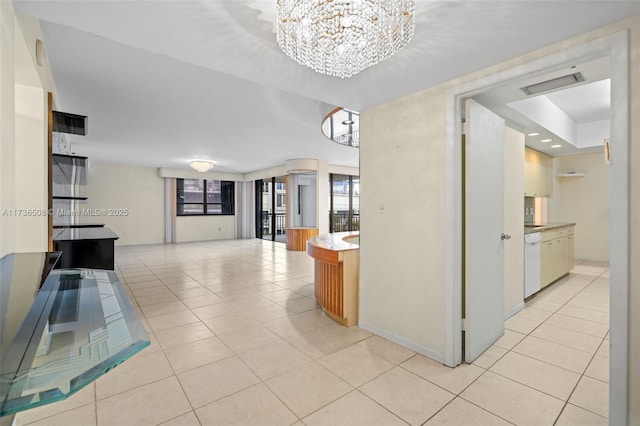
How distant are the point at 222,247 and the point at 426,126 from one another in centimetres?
789

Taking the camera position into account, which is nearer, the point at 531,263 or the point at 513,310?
the point at 513,310

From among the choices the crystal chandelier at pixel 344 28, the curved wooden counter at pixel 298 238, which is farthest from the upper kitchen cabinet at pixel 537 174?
the curved wooden counter at pixel 298 238

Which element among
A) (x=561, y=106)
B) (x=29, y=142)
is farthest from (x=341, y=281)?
(x=561, y=106)

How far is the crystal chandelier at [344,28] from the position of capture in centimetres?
130

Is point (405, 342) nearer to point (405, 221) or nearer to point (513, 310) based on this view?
point (405, 221)

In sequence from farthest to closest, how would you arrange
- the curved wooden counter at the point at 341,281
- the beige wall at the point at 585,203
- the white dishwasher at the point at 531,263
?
the beige wall at the point at 585,203 < the white dishwasher at the point at 531,263 < the curved wooden counter at the point at 341,281

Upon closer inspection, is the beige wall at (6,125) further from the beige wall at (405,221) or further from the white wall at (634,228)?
the white wall at (634,228)

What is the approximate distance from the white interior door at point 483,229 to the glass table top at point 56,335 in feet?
7.83

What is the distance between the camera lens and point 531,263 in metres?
3.81

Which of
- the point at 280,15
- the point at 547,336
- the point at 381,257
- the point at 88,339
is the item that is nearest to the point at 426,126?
the point at 381,257

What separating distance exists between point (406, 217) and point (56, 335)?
7.95 feet

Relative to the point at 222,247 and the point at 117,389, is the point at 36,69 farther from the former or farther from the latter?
the point at 222,247

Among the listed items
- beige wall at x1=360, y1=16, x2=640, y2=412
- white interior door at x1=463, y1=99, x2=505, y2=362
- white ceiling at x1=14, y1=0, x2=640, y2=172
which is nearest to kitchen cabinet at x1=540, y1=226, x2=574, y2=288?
white interior door at x1=463, y1=99, x2=505, y2=362

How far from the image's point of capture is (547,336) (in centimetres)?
286
